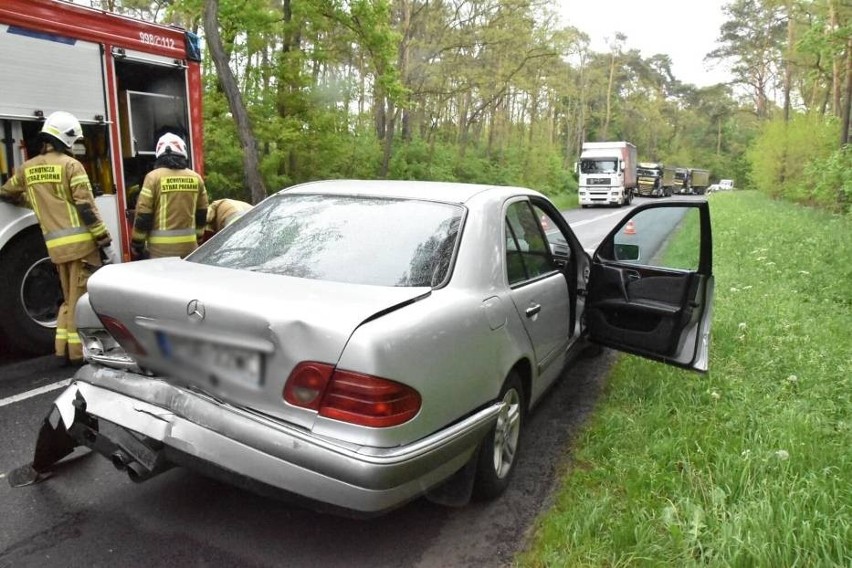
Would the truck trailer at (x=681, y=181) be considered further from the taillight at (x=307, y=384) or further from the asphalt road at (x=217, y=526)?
the taillight at (x=307, y=384)

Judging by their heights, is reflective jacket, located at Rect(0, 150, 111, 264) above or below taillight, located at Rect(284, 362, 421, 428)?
above

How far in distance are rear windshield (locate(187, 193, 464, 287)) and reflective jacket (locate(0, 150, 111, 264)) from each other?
195 cm

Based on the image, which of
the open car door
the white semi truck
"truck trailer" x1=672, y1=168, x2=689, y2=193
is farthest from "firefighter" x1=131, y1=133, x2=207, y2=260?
"truck trailer" x1=672, y1=168, x2=689, y2=193

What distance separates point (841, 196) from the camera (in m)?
17.1

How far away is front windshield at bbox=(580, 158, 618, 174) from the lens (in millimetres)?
32250

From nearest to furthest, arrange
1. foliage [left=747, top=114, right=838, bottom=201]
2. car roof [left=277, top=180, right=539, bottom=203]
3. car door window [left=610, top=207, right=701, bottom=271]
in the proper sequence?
car roof [left=277, top=180, right=539, bottom=203], car door window [left=610, top=207, right=701, bottom=271], foliage [left=747, top=114, right=838, bottom=201]

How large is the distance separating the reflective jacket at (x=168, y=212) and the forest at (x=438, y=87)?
23.1 ft

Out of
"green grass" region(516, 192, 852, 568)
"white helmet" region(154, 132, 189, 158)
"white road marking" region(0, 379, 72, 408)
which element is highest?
"white helmet" region(154, 132, 189, 158)

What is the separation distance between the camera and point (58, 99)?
520 cm

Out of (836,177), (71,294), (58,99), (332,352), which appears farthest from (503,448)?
(836,177)

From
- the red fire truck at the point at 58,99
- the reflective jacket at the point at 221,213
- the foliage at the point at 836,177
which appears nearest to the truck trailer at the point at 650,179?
the foliage at the point at 836,177

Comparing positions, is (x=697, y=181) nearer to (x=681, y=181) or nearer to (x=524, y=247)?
(x=681, y=181)

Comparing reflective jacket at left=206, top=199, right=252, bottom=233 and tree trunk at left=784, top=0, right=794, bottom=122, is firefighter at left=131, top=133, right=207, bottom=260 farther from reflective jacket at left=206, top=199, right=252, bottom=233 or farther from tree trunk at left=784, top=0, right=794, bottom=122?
tree trunk at left=784, top=0, right=794, bottom=122

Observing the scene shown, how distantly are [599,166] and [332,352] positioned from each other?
1273 inches
